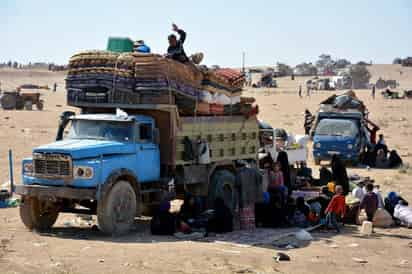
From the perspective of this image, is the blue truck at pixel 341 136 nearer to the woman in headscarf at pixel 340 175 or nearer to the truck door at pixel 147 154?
the woman in headscarf at pixel 340 175

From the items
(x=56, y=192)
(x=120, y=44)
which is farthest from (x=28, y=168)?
(x=120, y=44)

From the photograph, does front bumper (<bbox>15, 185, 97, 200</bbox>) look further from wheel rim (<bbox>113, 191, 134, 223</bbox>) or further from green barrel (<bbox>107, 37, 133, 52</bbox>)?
green barrel (<bbox>107, 37, 133, 52</bbox>)

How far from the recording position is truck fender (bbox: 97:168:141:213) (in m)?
13.4

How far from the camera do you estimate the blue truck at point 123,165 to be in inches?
531

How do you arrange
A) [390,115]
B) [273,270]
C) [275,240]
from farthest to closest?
1. [390,115]
2. [275,240]
3. [273,270]

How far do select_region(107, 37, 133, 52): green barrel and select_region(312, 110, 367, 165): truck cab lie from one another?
13579mm

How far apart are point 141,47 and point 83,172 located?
339 cm

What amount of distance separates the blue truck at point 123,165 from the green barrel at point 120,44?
4.07ft

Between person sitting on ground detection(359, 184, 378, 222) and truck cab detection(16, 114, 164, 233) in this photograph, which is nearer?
truck cab detection(16, 114, 164, 233)

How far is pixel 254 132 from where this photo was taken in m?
18.0

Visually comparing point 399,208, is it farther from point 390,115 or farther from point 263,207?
point 390,115

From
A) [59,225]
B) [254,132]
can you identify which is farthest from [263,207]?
[59,225]

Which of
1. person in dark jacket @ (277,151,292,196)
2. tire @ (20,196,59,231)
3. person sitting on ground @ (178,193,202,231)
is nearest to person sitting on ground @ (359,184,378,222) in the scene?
person in dark jacket @ (277,151,292,196)

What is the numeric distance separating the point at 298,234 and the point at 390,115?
4216cm
